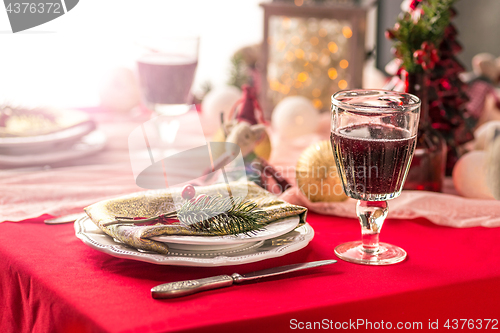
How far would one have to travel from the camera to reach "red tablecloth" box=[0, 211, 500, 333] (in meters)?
0.53

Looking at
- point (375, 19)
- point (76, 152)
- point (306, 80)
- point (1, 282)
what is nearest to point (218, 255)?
point (1, 282)

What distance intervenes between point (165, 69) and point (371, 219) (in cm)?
74

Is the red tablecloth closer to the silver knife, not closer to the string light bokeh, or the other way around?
the silver knife

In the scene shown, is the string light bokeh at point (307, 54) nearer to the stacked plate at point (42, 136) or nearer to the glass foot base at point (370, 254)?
the stacked plate at point (42, 136)

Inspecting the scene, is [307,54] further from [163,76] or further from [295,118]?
[163,76]

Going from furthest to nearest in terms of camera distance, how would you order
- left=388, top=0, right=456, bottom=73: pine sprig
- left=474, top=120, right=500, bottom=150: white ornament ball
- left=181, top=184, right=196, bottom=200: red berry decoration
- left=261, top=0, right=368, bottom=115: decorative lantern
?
left=261, top=0, right=368, bottom=115: decorative lantern < left=474, top=120, right=500, bottom=150: white ornament ball < left=388, top=0, right=456, bottom=73: pine sprig < left=181, top=184, right=196, bottom=200: red berry decoration

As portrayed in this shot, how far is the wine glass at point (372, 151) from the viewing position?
68cm

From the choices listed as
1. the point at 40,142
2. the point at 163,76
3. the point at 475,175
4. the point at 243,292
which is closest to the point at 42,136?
the point at 40,142

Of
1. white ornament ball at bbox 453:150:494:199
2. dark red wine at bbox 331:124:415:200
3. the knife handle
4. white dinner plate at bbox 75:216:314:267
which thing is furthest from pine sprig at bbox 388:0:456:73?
the knife handle

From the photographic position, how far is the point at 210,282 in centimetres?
58

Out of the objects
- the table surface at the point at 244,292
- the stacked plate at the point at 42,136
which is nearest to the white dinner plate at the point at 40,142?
the stacked plate at the point at 42,136

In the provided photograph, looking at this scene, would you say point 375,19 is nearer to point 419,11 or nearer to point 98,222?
point 419,11

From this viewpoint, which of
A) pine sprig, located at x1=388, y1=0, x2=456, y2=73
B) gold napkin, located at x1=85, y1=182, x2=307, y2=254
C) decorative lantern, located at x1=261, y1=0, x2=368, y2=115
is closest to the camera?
gold napkin, located at x1=85, y1=182, x2=307, y2=254

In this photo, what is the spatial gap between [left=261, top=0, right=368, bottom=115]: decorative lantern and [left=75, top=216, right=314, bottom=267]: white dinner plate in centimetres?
108
